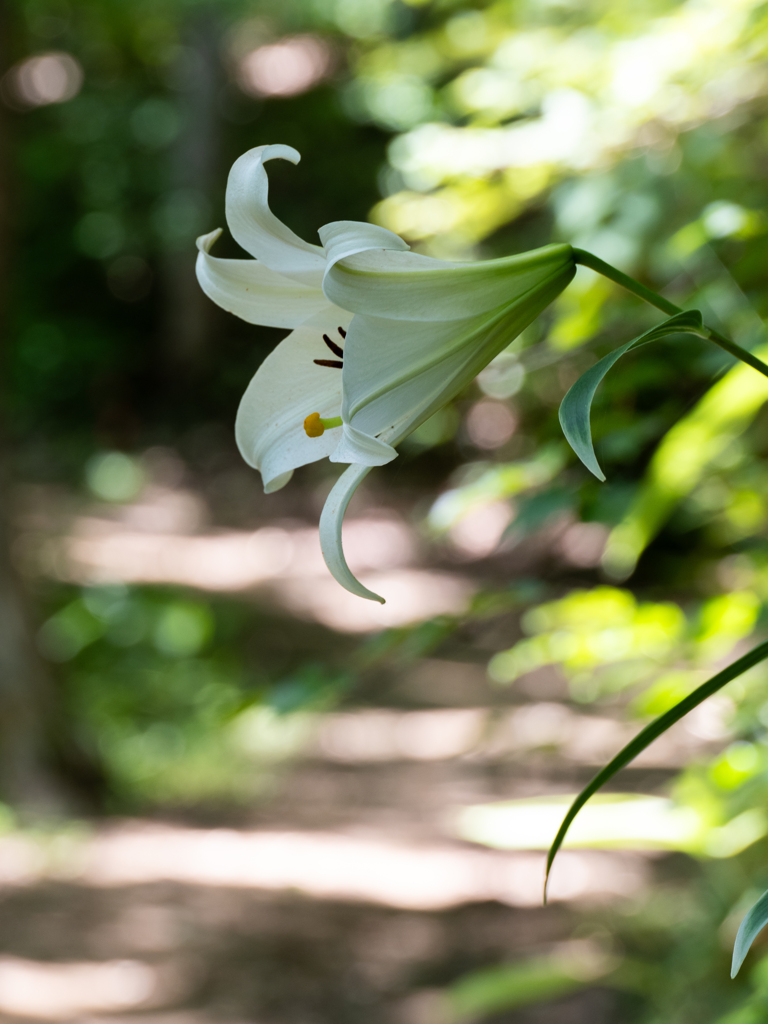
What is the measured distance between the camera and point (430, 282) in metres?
0.52

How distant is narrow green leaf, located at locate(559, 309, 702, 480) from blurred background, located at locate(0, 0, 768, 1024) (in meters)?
0.44

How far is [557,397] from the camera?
354 centimetres

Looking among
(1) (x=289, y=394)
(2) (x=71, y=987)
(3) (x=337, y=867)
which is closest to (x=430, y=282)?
(1) (x=289, y=394)

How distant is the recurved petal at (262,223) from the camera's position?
0.53 m

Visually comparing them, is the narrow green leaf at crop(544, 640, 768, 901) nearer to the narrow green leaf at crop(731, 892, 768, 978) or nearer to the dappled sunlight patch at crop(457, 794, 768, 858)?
the narrow green leaf at crop(731, 892, 768, 978)

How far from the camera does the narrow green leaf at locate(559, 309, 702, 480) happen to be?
1.45 ft

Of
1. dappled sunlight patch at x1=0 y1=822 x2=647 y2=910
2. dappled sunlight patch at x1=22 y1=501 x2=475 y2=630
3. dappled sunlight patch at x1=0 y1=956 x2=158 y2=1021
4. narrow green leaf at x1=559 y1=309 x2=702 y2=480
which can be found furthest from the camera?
dappled sunlight patch at x1=22 y1=501 x2=475 y2=630

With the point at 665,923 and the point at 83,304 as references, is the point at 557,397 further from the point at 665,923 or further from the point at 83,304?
the point at 83,304

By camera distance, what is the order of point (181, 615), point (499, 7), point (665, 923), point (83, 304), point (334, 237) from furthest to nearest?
point (83, 304), point (181, 615), point (665, 923), point (499, 7), point (334, 237)

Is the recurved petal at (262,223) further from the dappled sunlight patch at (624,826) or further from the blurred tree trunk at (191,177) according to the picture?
the blurred tree trunk at (191,177)

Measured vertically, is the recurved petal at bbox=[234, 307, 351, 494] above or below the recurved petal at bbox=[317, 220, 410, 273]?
above

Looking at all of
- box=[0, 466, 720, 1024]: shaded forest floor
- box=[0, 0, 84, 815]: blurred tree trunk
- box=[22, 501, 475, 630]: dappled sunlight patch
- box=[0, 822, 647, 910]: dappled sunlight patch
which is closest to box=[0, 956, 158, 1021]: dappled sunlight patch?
box=[0, 466, 720, 1024]: shaded forest floor

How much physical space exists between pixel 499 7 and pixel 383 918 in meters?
2.43

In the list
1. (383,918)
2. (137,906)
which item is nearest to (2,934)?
(137,906)
